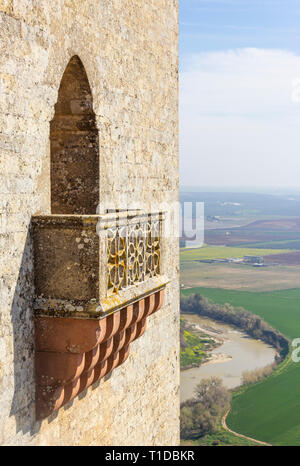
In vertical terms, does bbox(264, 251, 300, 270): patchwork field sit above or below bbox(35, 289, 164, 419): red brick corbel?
below

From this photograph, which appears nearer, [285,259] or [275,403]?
[275,403]

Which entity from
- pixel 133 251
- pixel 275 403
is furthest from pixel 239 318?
pixel 133 251

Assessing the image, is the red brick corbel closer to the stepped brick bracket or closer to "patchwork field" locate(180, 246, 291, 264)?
the stepped brick bracket

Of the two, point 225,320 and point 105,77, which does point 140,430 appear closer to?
point 105,77

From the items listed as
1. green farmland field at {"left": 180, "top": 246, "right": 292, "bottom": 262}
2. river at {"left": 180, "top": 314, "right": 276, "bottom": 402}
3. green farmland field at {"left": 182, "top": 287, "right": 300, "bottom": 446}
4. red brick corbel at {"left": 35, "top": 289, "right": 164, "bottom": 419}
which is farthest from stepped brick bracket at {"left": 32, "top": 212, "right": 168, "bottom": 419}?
green farmland field at {"left": 180, "top": 246, "right": 292, "bottom": 262}

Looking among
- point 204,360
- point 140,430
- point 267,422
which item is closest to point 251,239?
point 204,360

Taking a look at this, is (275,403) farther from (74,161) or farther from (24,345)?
(24,345)

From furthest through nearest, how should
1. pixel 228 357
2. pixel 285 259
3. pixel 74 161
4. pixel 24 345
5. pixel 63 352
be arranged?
→ pixel 285 259
pixel 228 357
pixel 74 161
pixel 63 352
pixel 24 345
